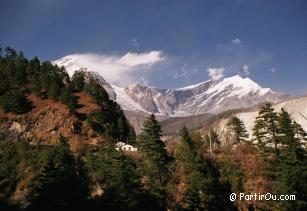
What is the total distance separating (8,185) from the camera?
203ft

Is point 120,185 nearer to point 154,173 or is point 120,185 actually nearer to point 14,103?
point 154,173

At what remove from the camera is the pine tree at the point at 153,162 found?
5838cm

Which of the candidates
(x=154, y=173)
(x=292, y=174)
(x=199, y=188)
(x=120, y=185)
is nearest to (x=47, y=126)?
(x=154, y=173)

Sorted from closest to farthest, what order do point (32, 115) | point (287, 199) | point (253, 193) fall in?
point (287, 199)
point (253, 193)
point (32, 115)

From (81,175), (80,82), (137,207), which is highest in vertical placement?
(80,82)

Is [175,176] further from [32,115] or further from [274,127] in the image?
[32,115]

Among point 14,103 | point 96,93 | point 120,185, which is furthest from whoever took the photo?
point 96,93

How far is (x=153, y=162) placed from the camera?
204 ft

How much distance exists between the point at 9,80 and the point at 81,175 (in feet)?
194

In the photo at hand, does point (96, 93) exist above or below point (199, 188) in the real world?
above

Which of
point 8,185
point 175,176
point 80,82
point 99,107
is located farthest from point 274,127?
point 80,82

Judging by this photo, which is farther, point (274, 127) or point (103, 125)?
point (103, 125)

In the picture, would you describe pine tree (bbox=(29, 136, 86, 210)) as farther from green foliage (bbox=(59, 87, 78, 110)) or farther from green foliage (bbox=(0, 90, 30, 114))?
green foliage (bbox=(0, 90, 30, 114))

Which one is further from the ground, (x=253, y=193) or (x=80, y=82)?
(x=80, y=82)
